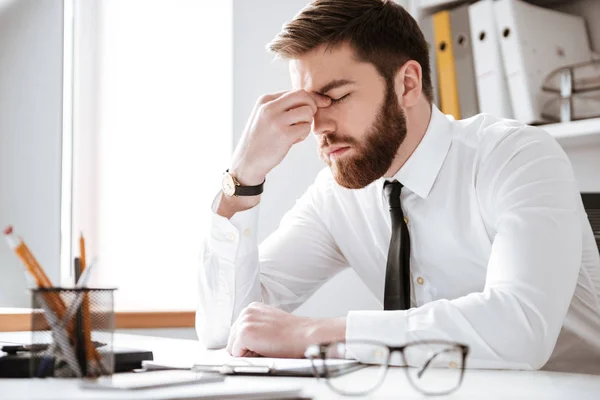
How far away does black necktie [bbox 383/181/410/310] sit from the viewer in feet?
4.81

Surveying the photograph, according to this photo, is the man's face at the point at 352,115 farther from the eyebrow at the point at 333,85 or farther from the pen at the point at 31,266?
the pen at the point at 31,266

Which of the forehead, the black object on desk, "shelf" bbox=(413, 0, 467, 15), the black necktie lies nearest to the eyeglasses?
the black object on desk

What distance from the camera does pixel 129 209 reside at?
247 cm

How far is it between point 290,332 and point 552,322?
0.40m

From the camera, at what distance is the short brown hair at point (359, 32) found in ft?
5.14

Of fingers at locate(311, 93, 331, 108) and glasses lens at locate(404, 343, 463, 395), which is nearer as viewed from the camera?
glasses lens at locate(404, 343, 463, 395)

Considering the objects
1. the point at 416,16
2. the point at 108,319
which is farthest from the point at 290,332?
the point at 416,16

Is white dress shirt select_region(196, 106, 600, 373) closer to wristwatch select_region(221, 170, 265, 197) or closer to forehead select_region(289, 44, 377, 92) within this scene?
wristwatch select_region(221, 170, 265, 197)

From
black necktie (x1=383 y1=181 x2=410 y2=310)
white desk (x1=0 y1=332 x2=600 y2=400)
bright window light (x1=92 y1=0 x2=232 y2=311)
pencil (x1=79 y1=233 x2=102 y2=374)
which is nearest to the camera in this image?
white desk (x1=0 y1=332 x2=600 y2=400)

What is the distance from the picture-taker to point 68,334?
0.81 meters

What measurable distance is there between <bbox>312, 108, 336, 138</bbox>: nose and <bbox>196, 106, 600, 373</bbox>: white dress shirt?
0.59 feet

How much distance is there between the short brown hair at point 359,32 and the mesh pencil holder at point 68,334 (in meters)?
0.88

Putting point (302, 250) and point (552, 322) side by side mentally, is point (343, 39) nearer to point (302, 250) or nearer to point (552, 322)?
point (302, 250)

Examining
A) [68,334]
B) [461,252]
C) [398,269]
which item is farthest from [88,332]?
[461,252]
